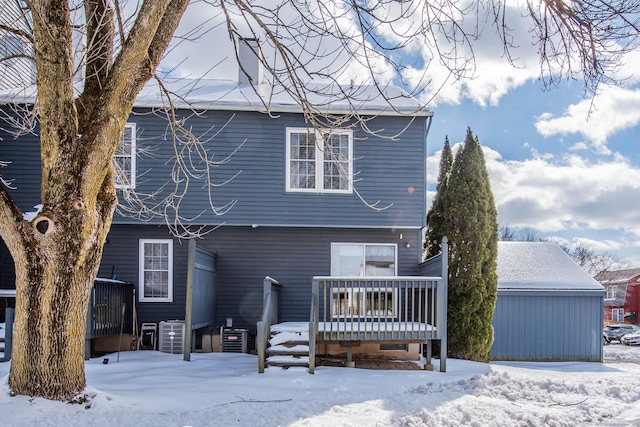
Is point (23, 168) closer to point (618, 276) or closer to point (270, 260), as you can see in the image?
point (270, 260)

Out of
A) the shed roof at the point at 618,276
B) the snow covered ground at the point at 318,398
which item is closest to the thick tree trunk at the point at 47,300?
the snow covered ground at the point at 318,398

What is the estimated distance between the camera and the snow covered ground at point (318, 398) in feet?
17.6

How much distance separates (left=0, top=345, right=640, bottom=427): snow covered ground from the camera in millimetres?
5355

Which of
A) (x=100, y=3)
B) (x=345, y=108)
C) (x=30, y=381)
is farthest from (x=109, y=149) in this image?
(x=345, y=108)

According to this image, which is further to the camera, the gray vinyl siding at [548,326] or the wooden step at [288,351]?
the gray vinyl siding at [548,326]

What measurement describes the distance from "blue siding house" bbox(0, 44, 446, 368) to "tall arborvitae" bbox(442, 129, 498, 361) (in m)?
0.94

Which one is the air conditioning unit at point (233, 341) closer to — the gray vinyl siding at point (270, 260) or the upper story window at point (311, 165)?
the gray vinyl siding at point (270, 260)

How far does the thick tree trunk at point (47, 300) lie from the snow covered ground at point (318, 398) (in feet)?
0.72

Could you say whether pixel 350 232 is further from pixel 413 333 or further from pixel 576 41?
pixel 576 41

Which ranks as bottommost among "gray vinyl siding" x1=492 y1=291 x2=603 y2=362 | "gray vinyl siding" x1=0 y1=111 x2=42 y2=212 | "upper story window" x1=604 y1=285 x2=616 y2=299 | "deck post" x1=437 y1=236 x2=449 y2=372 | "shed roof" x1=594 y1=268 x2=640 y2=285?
"upper story window" x1=604 y1=285 x2=616 y2=299

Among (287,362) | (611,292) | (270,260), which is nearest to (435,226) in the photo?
(270,260)

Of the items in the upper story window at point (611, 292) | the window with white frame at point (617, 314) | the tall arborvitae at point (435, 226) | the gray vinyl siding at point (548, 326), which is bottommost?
the window with white frame at point (617, 314)

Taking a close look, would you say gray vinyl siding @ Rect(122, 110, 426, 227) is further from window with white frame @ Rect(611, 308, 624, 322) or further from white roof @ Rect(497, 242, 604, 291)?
window with white frame @ Rect(611, 308, 624, 322)

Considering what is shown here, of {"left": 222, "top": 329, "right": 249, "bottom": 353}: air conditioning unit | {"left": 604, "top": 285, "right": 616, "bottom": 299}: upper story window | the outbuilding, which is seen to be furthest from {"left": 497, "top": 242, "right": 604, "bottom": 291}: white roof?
{"left": 604, "top": 285, "right": 616, "bottom": 299}: upper story window
